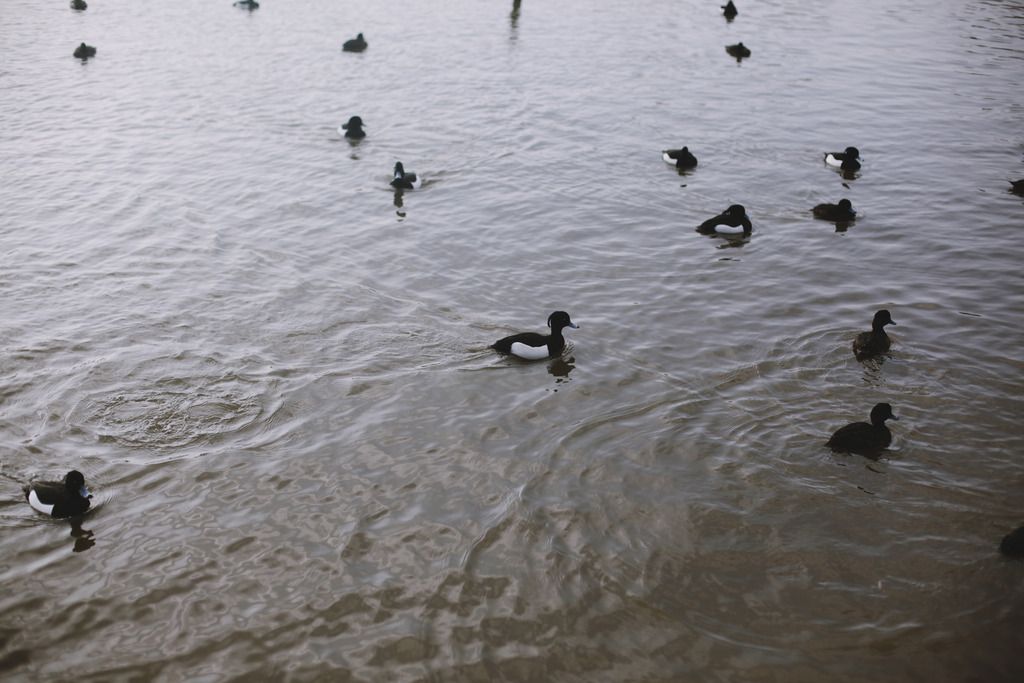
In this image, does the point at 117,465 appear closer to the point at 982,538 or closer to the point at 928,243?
the point at 982,538

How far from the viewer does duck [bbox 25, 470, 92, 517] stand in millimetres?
8555

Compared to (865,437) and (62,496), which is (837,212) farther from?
Answer: (62,496)

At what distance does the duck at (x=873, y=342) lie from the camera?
1119 centimetres

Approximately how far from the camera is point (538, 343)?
449 inches

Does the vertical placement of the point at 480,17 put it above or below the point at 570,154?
above

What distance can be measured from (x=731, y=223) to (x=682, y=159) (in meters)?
3.63

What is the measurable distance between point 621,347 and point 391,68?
18069 mm

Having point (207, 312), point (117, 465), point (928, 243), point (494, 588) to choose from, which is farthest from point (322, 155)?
point (494, 588)

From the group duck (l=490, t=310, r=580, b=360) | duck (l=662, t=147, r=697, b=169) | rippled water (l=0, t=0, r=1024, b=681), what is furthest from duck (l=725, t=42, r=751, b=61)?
duck (l=490, t=310, r=580, b=360)

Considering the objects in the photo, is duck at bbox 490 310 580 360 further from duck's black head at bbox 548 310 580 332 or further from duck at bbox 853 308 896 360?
duck at bbox 853 308 896 360

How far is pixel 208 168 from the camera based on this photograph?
61.8ft

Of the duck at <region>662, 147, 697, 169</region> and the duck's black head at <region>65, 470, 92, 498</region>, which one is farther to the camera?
the duck at <region>662, 147, 697, 169</region>

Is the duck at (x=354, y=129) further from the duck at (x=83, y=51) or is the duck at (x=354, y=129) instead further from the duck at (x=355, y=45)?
the duck at (x=83, y=51)

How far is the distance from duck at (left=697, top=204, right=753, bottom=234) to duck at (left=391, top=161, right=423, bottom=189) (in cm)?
624
